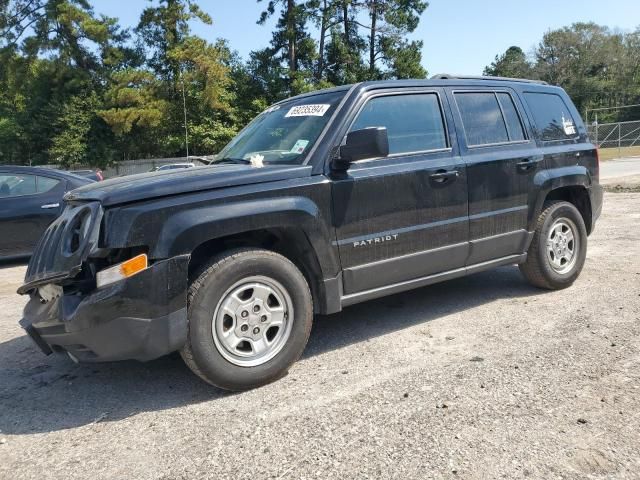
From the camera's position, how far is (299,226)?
354 centimetres

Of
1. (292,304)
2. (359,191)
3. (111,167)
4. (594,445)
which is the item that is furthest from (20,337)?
(111,167)

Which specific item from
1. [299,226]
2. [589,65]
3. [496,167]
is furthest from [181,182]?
[589,65]

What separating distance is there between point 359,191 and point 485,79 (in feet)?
6.72

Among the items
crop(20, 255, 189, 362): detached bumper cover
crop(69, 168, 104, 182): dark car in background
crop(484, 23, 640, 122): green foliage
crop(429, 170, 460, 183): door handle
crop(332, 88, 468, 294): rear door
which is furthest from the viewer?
crop(484, 23, 640, 122): green foliage

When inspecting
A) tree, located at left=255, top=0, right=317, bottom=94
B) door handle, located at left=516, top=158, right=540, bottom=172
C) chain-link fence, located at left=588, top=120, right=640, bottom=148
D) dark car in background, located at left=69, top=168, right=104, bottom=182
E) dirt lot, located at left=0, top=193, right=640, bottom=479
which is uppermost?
tree, located at left=255, top=0, right=317, bottom=94

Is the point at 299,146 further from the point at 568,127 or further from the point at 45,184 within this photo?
the point at 45,184

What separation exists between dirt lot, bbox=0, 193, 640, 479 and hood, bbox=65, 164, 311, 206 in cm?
126

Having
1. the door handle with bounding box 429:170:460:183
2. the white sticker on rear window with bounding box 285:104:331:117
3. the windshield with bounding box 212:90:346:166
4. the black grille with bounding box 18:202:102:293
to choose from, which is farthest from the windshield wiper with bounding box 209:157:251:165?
the door handle with bounding box 429:170:460:183

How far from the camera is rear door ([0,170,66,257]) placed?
7738mm

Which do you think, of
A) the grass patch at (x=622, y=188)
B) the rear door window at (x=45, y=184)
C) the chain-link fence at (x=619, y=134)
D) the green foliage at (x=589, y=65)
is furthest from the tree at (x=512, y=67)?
the rear door window at (x=45, y=184)

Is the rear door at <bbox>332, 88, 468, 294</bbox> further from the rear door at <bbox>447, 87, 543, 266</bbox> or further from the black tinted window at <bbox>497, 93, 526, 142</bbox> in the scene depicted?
the black tinted window at <bbox>497, 93, 526, 142</bbox>

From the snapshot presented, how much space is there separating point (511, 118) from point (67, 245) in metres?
3.83

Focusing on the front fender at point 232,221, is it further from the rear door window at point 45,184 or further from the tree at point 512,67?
the tree at point 512,67

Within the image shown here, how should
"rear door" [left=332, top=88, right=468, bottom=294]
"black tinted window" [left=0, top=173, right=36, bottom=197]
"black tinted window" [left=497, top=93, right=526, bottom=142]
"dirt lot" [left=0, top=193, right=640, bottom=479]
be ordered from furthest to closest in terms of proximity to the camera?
"black tinted window" [left=0, top=173, right=36, bottom=197] < "black tinted window" [left=497, top=93, right=526, bottom=142] < "rear door" [left=332, top=88, right=468, bottom=294] < "dirt lot" [left=0, top=193, right=640, bottom=479]
